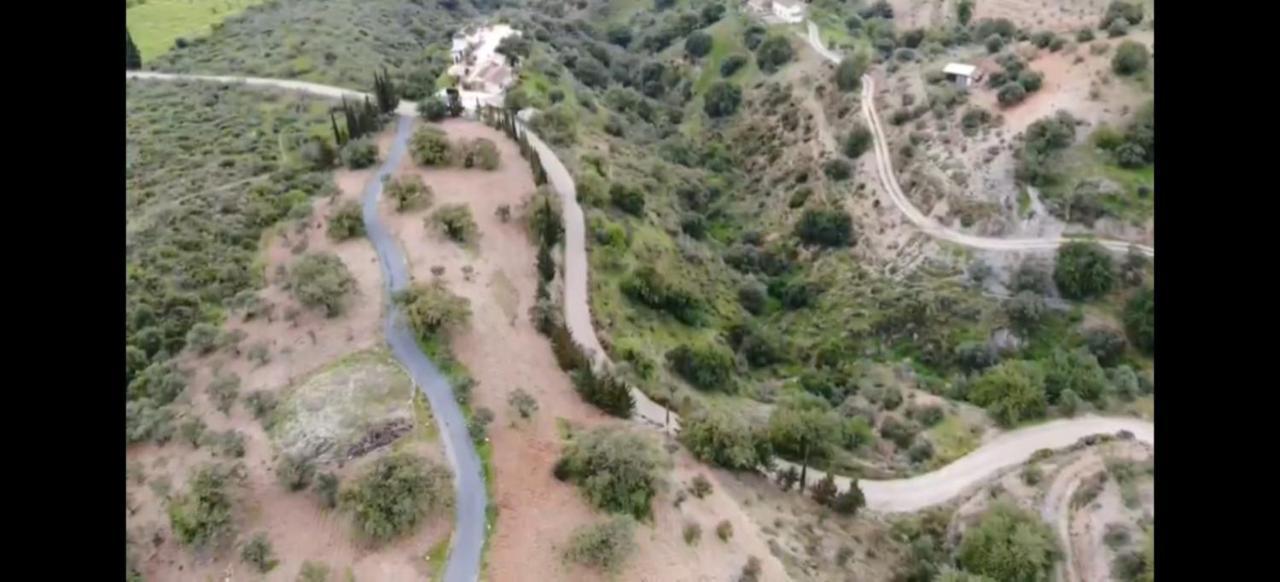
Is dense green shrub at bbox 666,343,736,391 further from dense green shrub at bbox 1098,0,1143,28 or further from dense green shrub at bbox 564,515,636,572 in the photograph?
dense green shrub at bbox 1098,0,1143,28

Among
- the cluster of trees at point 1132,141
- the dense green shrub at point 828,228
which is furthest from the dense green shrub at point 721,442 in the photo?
the cluster of trees at point 1132,141

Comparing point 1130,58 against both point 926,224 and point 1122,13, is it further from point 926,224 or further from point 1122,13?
point 926,224

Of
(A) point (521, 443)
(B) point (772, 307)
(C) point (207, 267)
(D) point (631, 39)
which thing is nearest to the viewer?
(A) point (521, 443)

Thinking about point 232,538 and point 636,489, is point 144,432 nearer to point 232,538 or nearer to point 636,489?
point 232,538

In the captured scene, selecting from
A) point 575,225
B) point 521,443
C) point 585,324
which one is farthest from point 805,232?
point 521,443

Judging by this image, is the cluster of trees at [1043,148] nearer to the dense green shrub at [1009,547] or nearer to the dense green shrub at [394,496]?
the dense green shrub at [1009,547]

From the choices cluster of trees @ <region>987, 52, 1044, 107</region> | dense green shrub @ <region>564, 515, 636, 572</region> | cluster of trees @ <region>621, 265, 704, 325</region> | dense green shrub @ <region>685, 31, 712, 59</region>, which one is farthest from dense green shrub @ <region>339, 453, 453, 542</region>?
dense green shrub @ <region>685, 31, 712, 59</region>
